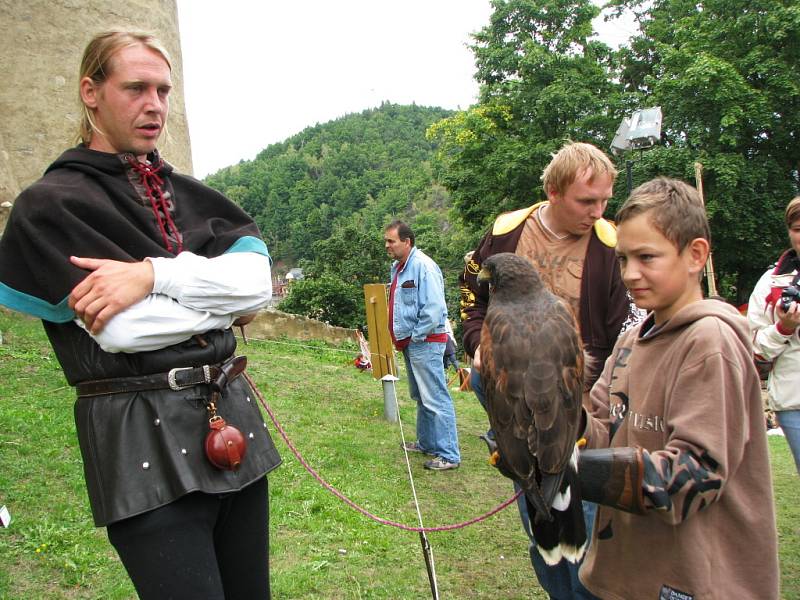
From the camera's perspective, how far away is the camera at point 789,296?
3.45 metres

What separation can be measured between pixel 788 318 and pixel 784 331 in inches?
4.3

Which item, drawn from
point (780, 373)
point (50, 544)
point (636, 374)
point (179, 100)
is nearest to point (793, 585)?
point (780, 373)

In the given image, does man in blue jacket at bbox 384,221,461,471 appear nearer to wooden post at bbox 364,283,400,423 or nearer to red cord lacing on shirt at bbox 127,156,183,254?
wooden post at bbox 364,283,400,423

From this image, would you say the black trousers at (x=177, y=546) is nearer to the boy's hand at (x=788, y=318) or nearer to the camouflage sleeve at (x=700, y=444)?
the camouflage sleeve at (x=700, y=444)

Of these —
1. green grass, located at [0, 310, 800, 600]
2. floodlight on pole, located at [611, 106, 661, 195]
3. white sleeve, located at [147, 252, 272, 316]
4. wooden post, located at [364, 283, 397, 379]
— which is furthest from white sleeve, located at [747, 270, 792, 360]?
wooden post, located at [364, 283, 397, 379]

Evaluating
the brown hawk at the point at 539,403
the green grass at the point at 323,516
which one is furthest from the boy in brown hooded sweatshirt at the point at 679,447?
the green grass at the point at 323,516

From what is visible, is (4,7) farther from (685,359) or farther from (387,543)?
(685,359)

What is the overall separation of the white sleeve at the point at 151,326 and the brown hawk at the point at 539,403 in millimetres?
964

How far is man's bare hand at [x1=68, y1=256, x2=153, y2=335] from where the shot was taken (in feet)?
4.77

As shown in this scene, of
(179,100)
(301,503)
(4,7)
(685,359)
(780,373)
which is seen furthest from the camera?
(179,100)

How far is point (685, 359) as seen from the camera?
1.73 metres

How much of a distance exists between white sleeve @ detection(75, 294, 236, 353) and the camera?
3.27m

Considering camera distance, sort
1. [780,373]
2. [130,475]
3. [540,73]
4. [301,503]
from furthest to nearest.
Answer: [540,73]
[301,503]
[780,373]
[130,475]

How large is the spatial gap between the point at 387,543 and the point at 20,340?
22.9ft
